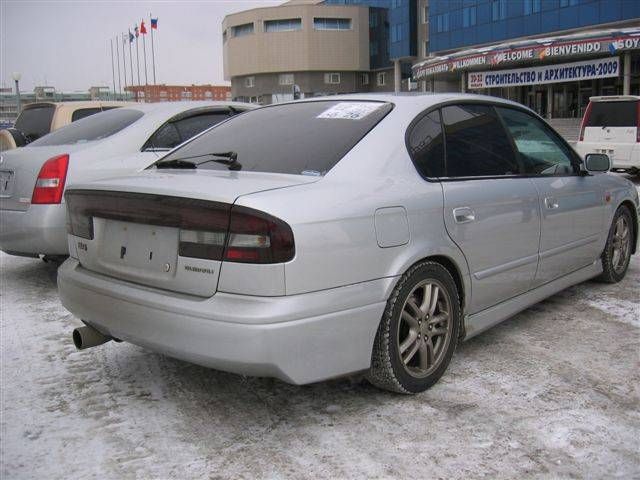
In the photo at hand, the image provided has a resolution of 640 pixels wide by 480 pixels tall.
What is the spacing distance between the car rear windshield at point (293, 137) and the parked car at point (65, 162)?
177 centimetres

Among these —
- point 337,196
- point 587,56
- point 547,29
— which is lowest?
point 337,196

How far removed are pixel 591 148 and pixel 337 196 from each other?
43.1 ft

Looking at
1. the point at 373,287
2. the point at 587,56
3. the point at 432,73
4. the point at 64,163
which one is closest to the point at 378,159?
the point at 373,287

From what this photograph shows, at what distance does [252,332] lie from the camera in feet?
8.61

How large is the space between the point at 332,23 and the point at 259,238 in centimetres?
8119

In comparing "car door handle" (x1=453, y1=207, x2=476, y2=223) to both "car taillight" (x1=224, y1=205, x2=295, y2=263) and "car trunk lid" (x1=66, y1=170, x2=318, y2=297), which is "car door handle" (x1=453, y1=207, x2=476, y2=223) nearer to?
"car trunk lid" (x1=66, y1=170, x2=318, y2=297)

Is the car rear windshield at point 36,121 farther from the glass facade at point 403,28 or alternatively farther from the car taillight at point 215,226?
the glass facade at point 403,28

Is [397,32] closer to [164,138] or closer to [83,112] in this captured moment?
[83,112]

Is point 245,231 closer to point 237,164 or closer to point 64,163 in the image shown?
point 237,164

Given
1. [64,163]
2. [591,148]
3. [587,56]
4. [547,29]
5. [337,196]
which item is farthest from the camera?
[547,29]

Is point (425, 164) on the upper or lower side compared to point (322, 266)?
upper

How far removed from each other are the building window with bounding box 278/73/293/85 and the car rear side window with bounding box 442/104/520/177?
3169 inches

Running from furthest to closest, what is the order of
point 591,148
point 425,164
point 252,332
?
point 591,148
point 425,164
point 252,332

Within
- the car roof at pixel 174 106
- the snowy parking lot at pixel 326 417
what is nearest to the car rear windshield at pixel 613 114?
the car roof at pixel 174 106
